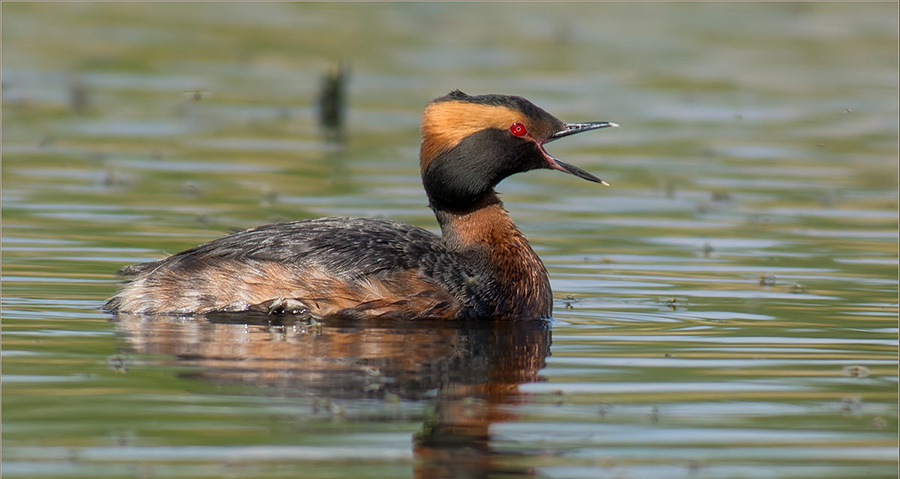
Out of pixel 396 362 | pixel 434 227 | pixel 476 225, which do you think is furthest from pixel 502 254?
pixel 434 227

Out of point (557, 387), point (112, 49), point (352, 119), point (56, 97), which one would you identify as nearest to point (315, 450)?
point (557, 387)

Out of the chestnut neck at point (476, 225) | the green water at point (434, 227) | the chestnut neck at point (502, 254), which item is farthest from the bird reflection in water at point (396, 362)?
the chestnut neck at point (476, 225)

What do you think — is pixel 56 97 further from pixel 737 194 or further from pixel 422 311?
pixel 422 311

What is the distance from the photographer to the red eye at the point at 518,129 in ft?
34.9

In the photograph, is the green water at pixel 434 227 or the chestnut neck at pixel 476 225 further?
the chestnut neck at pixel 476 225

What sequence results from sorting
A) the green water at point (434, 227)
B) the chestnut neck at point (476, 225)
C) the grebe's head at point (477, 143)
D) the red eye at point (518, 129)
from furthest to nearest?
the chestnut neck at point (476, 225) → the red eye at point (518, 129) → the grebe's head at point (477, 143) → the green water at point (434, 227)

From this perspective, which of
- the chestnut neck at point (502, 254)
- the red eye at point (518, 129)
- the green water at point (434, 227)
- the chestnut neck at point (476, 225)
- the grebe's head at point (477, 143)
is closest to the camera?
the green water at point (434, 227)

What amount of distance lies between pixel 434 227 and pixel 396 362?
5.26 meters

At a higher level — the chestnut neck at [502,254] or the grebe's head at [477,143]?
the grebe's head at [477,143]

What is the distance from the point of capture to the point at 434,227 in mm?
13742

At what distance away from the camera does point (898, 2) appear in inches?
1176

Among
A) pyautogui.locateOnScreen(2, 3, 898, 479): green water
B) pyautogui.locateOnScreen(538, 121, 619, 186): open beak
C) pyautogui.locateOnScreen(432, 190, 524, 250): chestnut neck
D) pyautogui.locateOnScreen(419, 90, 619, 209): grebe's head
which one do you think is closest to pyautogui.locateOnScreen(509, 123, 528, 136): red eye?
pyautogui.locateOnScreen(419, 90, 619, 209): grebe's head

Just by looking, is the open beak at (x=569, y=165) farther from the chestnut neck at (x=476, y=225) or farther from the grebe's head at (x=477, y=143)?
the chestnut neck at (x=476, y=225)

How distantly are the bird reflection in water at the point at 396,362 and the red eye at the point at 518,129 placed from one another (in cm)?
134
